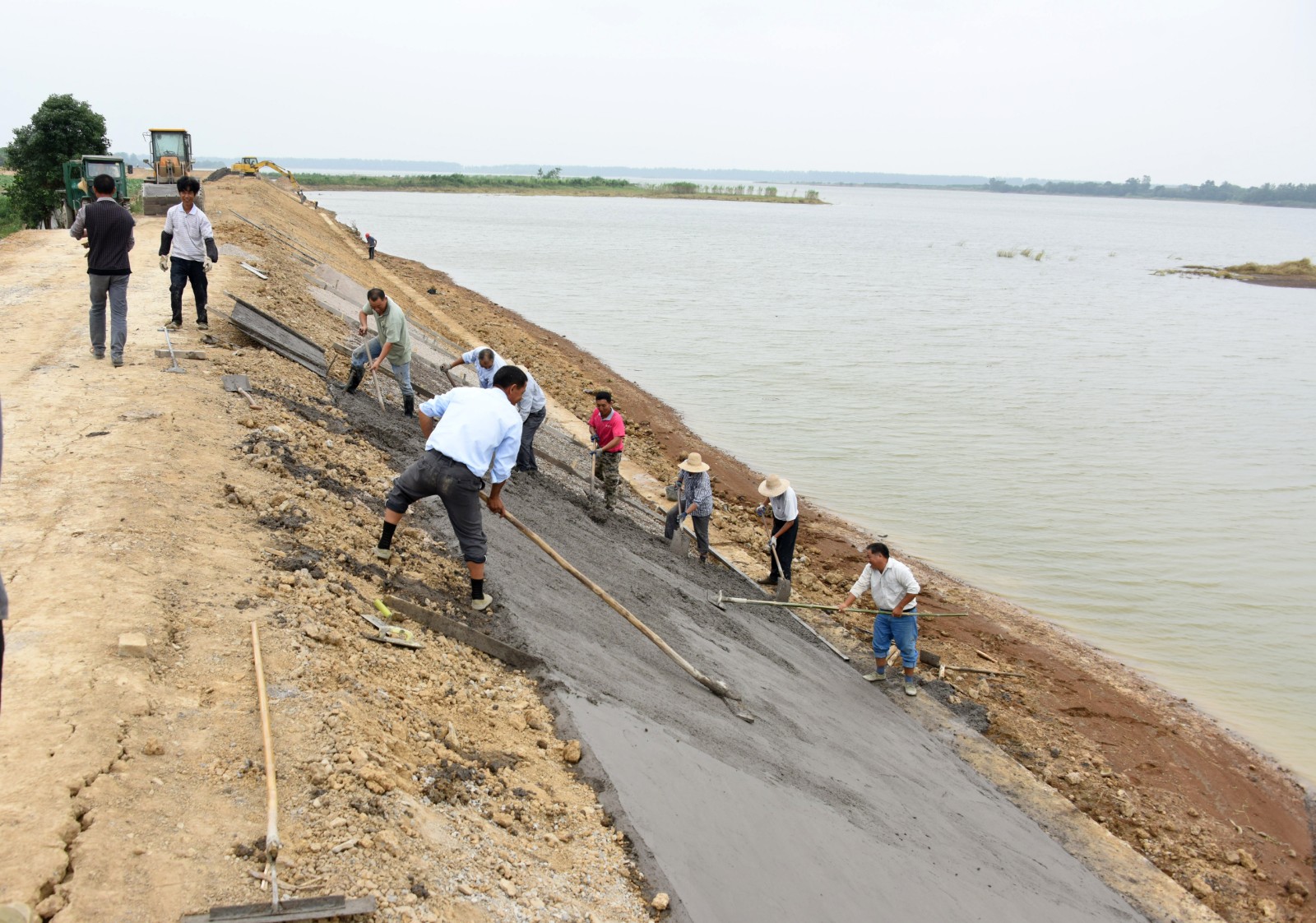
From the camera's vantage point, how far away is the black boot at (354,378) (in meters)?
10.6

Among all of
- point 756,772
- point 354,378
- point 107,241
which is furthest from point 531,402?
point 756,772

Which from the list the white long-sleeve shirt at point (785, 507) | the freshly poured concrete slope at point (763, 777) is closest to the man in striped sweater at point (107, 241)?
the freshly poured concrete slope at point (763, 777)

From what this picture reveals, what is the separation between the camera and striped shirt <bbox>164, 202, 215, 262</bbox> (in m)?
10.0

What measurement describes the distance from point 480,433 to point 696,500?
17.1 feet

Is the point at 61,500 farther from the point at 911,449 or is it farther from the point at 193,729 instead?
the point at 911,449

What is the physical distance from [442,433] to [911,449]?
1482cm

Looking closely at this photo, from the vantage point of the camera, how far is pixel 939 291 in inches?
1805

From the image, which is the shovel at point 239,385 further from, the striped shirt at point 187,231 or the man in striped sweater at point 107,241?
the striped shirt at point 187,231

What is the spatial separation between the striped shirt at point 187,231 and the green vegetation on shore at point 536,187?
108m

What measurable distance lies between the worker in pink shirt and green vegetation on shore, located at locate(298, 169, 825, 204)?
10985 centimetres

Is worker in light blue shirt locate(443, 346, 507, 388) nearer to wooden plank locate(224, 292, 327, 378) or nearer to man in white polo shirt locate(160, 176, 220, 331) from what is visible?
wooden plank locate(224, 292, 327, 378)

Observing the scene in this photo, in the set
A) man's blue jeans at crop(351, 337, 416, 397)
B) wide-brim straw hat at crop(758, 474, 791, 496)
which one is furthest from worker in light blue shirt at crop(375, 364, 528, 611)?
wide-brim straw hat at crop(758, 474, 791, 496)

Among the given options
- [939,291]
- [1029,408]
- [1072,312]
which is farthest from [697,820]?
[939,291]

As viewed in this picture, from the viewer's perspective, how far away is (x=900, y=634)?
891 cm
